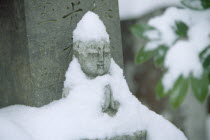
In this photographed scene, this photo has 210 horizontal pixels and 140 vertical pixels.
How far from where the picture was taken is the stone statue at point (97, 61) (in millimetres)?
3242

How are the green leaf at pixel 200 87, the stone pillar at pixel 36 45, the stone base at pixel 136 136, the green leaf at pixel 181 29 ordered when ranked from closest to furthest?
1. the green leaf at pixel 200 87
2. the green leaf at pixel 181 29
3. the stone base at pixel 136 136
4. the stone pillar at pixel 36 45

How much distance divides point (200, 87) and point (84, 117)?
1833 mm

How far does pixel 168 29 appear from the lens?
1.55 meters

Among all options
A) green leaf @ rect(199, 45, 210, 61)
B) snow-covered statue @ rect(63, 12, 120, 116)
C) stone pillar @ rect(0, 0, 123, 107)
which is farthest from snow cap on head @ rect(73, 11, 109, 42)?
green leaf @ rect(199, 45, 210, 61)

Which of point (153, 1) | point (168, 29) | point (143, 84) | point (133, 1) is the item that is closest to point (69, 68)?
point (143, 84)

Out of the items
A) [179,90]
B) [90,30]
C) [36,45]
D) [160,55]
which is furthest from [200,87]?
[36,45]

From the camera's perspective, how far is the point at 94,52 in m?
3.23

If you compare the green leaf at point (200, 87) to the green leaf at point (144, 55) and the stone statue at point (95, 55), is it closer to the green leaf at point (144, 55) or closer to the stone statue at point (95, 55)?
the green leaf at point (144, 55)

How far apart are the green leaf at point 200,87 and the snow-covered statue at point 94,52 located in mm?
1820

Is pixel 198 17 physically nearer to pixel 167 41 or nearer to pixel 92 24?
pixel 167 41

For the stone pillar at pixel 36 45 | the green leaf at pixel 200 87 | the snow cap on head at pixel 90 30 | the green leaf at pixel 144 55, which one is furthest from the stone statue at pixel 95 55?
the green leaf at pixel 200 87

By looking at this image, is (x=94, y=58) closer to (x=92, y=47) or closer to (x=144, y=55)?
(x=92, y=47)

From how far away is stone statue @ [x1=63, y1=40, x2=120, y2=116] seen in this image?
324 centimetres

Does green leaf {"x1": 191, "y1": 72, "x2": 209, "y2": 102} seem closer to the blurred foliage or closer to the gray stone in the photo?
the blurred foliage
